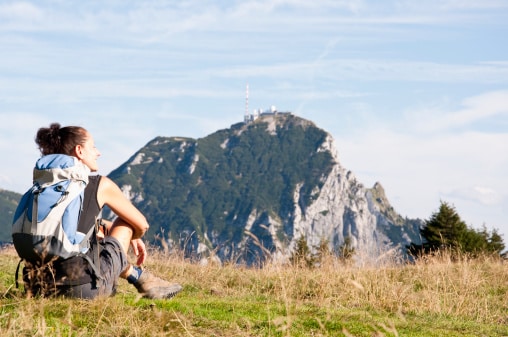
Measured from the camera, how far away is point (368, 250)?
12.2m

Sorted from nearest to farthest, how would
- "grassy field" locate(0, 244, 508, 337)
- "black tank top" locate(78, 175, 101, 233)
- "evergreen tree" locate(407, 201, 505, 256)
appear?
"grassy field" locate(0, 244, 508, 337)
"black tank top" locate(78, 175, 101, 233)
"evergreen tree" locate(407, 201, 505, 256)

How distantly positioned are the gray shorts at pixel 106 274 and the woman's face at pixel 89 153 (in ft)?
2.77

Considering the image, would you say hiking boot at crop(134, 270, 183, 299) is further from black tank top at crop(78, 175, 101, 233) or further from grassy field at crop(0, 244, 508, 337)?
black tank top at crop(78, 175, 101, 233)

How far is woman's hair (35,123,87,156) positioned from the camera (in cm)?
651

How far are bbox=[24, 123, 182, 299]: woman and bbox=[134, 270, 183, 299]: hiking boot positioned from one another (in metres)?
0.32

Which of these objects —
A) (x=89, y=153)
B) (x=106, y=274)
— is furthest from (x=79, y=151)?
(x=106, y=274)

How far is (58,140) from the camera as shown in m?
6.52

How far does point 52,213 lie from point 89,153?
2.96ft

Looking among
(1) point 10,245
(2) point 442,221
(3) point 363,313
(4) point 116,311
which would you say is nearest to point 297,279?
(3) point 363,313

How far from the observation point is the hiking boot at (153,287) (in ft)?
23.8

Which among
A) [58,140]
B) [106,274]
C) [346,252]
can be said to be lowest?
[346,252]

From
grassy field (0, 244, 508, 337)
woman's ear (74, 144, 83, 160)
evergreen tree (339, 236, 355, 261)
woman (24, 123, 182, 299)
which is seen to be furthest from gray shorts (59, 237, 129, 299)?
evergreen tree (339, 236, 355, 261)

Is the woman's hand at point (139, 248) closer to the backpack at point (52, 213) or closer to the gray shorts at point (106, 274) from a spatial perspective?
the gray shorts at point (106, 274)

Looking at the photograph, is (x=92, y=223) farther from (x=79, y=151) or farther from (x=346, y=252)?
(x=346, y=252)
